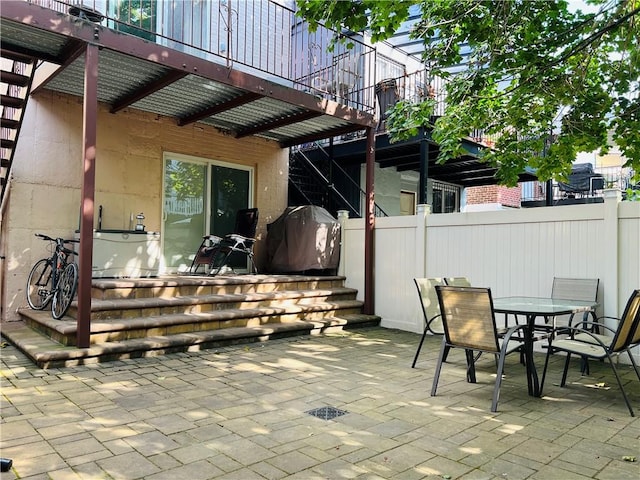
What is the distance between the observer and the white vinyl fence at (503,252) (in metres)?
4.91

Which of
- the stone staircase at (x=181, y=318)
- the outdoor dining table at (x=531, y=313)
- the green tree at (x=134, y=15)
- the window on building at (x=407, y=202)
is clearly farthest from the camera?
the window on building at (x=407, y=202)

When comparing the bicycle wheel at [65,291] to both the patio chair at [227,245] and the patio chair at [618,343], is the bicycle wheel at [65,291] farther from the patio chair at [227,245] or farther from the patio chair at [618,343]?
the patio chair at [618,343]

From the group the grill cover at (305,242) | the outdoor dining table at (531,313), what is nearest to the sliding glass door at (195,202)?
the grill cover at (305,242)

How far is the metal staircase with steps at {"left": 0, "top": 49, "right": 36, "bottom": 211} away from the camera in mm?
5062

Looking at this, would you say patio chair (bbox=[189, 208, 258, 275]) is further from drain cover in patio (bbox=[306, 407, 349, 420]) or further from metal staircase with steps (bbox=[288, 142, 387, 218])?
drain cover in patio (bbox=[306, 407, 349, 420])

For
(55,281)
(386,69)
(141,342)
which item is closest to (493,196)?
(386,69)

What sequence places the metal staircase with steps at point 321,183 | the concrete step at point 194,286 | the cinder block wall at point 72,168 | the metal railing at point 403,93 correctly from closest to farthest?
the concrete step at point 194,286
the cinder block wall at point 72,168
the metal railing at point 403,93
the metal staircase with steps at point 321,183

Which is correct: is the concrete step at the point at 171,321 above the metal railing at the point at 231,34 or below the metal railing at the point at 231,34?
below

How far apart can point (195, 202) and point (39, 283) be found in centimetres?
272

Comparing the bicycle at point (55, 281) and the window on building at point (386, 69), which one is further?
the window on building at point (386, 69)

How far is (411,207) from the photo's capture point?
11.7 metres

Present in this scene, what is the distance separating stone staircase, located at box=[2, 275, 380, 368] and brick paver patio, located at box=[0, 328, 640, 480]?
0.71ft

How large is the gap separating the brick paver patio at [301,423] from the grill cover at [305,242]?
310 centimetres

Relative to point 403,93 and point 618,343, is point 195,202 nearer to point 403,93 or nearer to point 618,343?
point 403,93
